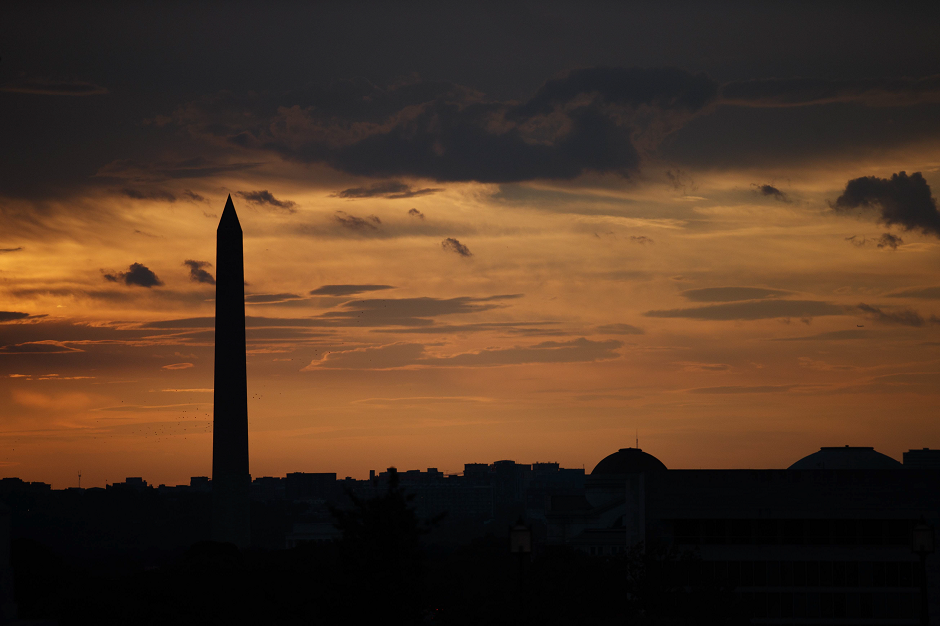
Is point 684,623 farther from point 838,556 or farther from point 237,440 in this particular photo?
point 237,440

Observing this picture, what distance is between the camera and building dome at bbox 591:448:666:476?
18825 cm

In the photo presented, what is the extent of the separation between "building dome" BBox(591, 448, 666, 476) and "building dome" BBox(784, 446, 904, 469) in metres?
82.6

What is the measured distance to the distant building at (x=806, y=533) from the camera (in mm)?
78250

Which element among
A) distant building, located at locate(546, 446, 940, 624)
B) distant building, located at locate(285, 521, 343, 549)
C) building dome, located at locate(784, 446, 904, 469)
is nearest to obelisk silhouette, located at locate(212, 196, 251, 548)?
distant building, located at locate(546, 446, 940, 624)

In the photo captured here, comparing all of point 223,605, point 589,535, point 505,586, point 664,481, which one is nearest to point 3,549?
point 223,605

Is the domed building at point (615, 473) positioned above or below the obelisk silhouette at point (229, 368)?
below

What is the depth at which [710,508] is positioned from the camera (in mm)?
79938

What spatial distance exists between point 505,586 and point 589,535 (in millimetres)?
71802

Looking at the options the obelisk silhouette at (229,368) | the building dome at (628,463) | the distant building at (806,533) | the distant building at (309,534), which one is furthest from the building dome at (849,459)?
the distant building at (309,534)

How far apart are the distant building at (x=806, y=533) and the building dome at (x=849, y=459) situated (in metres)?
19.7

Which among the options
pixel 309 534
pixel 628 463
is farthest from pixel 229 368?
pixel 628 463

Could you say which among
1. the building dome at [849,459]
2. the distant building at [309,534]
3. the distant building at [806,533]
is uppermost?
the building dome at [849,459]

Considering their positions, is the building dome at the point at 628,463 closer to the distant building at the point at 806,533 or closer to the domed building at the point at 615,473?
the domed building at the point at 615,473

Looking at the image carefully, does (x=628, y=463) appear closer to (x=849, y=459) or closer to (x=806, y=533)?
(x=849, y=459)
